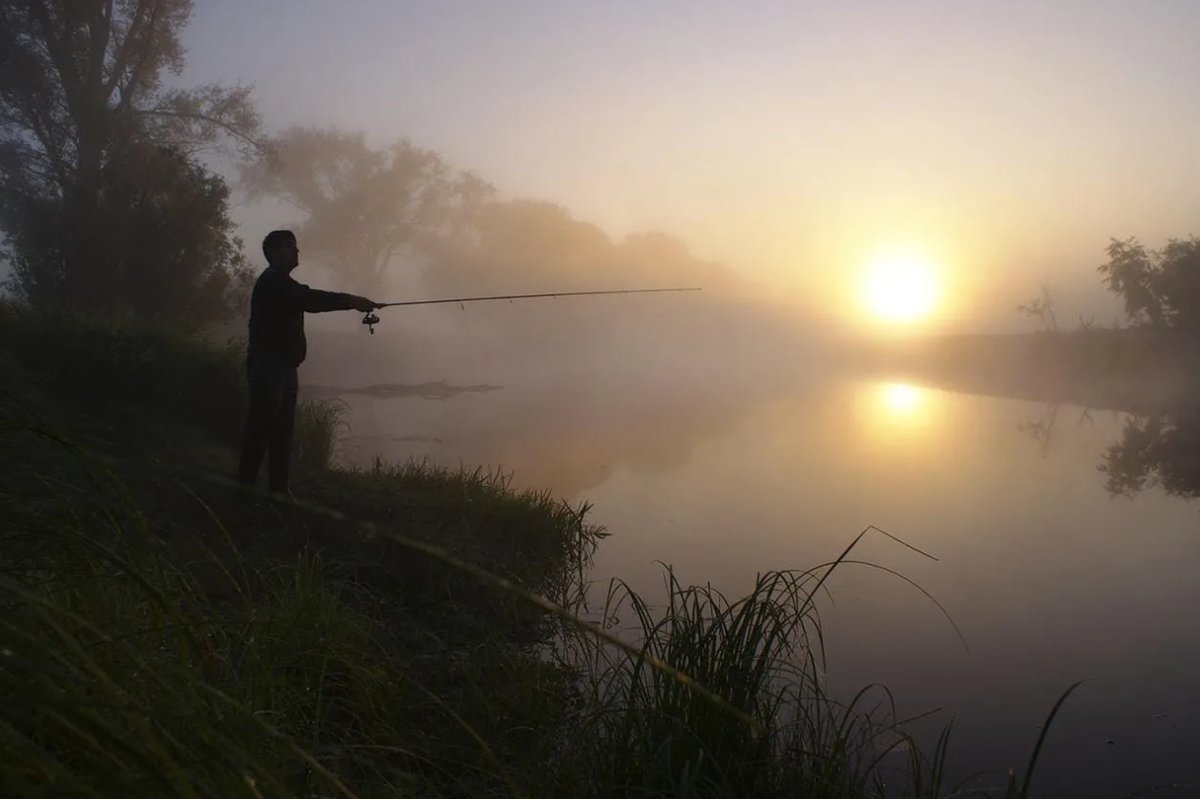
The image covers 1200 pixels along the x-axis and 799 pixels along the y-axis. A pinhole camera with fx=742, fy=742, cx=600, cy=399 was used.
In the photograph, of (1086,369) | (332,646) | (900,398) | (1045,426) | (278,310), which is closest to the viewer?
(332,646)

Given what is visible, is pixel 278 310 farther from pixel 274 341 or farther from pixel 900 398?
pixel 900 398

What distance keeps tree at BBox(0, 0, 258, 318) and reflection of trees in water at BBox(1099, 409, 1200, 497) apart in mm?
17014

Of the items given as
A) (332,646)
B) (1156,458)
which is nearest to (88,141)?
(332,646)

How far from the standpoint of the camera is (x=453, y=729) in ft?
11.8

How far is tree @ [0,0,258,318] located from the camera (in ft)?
45.2

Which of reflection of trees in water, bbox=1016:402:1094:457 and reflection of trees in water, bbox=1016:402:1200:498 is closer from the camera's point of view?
reflection of trees in water, bbox=1016:402:1200:498

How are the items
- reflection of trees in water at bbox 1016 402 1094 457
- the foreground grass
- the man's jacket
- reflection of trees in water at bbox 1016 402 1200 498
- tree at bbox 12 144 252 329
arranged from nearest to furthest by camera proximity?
the foreground grass
the man's jacket
reflection of trees in water at bbox 1016 402 1200 498
tree at bbox 12 144 252 329
reflection of trees in water at bbox 1016 402 1094 457

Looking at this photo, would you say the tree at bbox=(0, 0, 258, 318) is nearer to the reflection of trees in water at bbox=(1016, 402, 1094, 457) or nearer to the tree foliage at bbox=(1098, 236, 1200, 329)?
the reflection of trees in water at bbox=(1016, 402, 1094, 457)

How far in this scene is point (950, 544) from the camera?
335 inches

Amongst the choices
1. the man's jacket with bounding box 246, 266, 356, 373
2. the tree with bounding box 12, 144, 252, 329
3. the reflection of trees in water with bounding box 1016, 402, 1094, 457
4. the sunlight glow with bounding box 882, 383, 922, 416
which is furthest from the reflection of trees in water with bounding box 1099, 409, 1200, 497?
the tree with bounding box 12, 144, 252, 329

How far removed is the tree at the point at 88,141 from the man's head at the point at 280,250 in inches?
343

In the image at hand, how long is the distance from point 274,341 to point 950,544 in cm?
743

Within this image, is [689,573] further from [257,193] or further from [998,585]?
[257,193]

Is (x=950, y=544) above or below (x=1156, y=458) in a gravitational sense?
below
